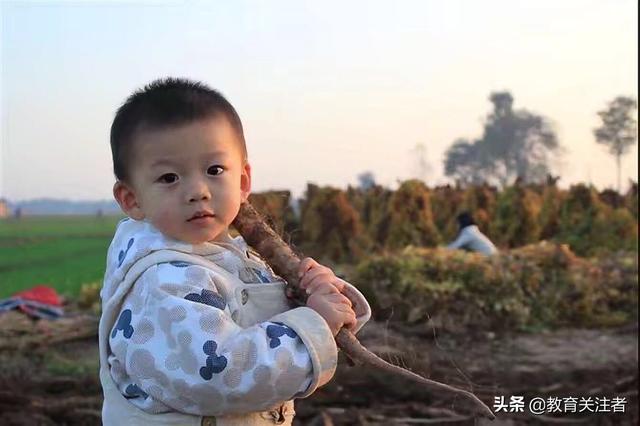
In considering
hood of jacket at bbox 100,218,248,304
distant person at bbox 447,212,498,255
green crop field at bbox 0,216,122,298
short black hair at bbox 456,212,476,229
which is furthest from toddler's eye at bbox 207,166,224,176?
short black hair at bbox 456,212,476,229

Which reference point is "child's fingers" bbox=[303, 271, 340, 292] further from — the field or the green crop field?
the green crop field

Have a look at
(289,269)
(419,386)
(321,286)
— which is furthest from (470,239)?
(321,286)

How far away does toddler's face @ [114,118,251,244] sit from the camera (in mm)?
1187

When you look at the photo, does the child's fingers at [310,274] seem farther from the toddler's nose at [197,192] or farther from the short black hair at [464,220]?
the short black hair at [464,220]

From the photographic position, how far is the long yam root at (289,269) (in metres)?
1.31

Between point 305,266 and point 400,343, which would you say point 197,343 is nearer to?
point 305,266

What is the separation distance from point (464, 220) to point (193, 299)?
5.36 meters

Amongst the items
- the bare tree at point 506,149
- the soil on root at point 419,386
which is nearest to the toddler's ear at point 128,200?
the soil on root at point 419,386

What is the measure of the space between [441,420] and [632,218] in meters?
2.92

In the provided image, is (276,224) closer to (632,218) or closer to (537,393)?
(537,393)

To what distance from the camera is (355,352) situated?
4.31 ft

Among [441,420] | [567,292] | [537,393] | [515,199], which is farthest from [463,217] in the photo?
[441,420]

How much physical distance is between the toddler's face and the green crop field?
3.74 meters

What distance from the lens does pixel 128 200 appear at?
1257 millimetres
